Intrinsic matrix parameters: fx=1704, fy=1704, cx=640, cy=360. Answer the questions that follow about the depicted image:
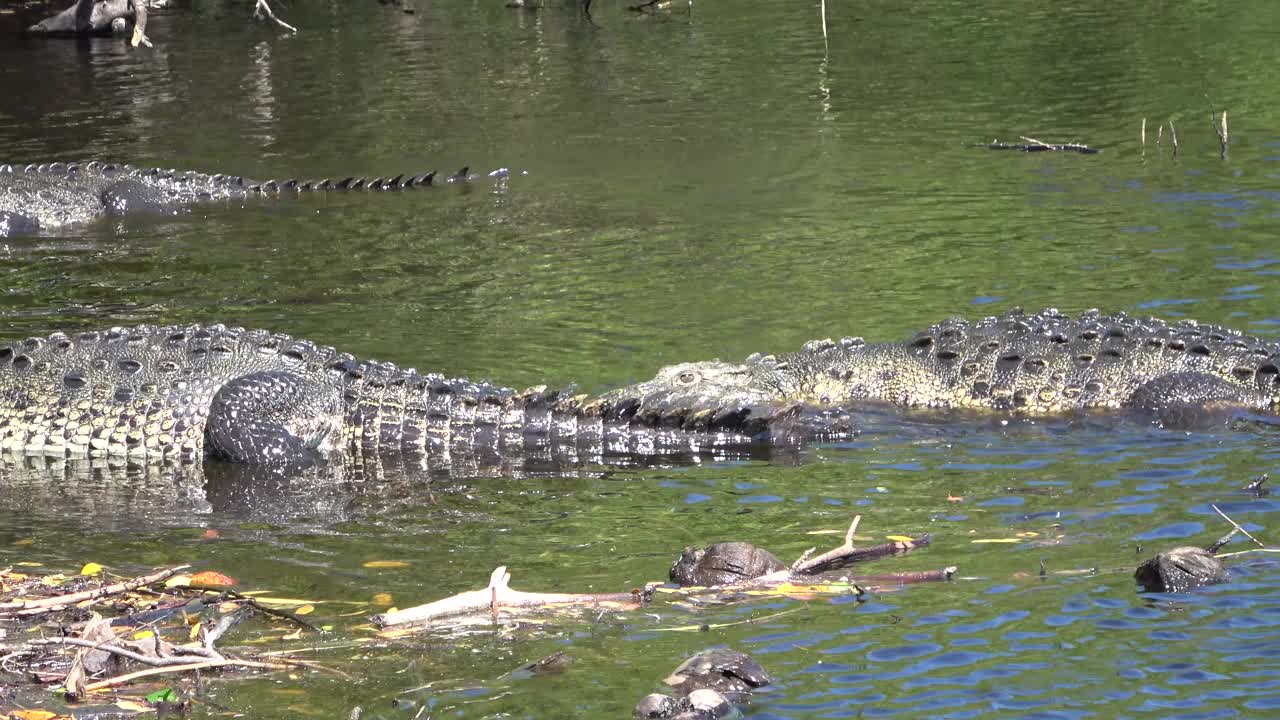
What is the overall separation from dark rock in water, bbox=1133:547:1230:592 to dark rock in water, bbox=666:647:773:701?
1.71 m

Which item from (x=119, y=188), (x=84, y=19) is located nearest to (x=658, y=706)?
(x=119, y=188)

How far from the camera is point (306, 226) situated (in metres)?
15.5

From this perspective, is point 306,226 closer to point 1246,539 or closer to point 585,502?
point 585,502

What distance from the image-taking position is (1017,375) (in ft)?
31.3

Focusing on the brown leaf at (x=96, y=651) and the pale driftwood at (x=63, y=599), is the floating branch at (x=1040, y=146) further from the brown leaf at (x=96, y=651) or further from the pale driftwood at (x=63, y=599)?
the brown leaf at (x=96, y=651)

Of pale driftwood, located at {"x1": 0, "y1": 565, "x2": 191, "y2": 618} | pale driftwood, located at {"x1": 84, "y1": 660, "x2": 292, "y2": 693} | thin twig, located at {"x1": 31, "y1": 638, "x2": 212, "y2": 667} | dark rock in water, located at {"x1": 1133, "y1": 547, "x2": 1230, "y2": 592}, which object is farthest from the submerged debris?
pale driftwood, located at {"x1": 0, "y1": 565, "x2": 191, "y2": 618}

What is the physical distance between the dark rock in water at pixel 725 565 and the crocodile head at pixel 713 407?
7.52ft

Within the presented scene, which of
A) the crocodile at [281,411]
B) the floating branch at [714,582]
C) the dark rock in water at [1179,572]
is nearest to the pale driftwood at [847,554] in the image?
the floating branch at [714,582]

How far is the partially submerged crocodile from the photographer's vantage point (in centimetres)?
916

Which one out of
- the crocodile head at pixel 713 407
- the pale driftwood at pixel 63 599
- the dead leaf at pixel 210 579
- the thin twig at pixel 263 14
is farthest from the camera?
the thin twig at pixel 263 14

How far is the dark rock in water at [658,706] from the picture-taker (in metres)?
5.49

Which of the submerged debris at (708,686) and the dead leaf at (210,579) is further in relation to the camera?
the dead leaf at (210,579)

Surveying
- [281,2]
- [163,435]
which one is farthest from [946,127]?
[281,2]

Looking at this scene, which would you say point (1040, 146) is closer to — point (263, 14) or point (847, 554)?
point (847, 554)
